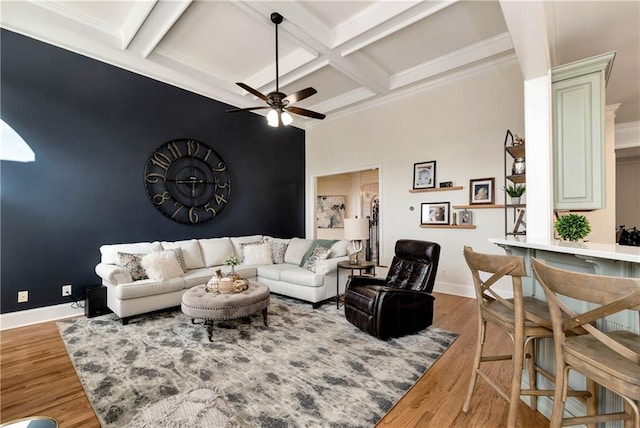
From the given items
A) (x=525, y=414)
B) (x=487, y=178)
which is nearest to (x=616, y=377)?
(x=525, y=414)

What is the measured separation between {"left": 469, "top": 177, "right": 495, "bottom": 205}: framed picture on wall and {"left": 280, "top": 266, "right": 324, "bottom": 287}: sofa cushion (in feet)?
8.66

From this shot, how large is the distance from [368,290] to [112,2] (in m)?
4.49

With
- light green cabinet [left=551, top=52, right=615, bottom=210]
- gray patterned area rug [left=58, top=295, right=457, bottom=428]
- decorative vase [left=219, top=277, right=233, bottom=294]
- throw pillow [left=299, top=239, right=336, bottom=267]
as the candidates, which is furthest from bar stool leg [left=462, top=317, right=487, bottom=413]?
throw pillow [left=299, top=239, right=336, bottom=267]

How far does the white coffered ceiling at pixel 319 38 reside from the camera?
310cm

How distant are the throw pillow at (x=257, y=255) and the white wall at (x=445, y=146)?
7.14 ft

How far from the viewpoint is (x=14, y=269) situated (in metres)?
3.31

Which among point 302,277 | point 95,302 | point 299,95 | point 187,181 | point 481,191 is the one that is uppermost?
point 299,95

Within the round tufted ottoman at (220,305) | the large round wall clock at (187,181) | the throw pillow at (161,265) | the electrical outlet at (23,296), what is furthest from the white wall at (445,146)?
the electrical outlet at (23,296)

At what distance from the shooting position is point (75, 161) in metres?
3.73

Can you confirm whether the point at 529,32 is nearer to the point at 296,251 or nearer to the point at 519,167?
the point at 519,167

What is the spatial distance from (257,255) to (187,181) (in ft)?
5.58

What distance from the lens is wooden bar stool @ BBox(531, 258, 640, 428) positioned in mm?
952

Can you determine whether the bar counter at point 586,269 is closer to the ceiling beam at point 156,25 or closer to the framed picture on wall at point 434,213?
the framed picture on wall at point 434,213

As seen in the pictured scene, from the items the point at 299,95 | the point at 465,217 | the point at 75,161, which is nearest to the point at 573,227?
the point at 465,217
